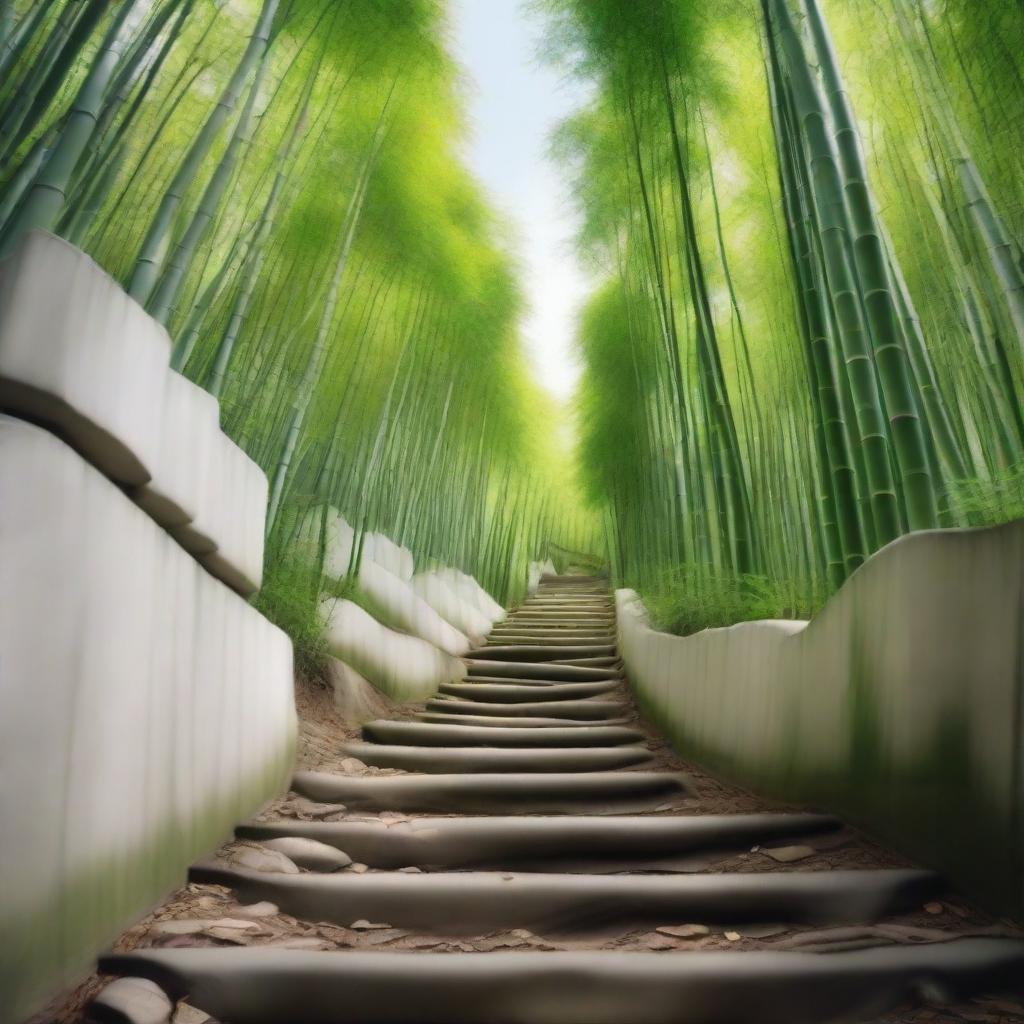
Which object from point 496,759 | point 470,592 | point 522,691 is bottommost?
point 496,759

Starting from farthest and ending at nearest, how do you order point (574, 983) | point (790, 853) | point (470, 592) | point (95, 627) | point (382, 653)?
point (470, 592) → point (382, 653) → point (790, 853) → point (95, 627) → point (574, 983)

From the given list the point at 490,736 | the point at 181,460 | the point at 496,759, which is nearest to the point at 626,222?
the point at 490,736

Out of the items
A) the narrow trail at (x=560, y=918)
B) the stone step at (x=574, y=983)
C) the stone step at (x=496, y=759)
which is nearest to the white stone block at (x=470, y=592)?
the stone step at (x=496, y=759)

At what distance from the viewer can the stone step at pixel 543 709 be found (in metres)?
3.11

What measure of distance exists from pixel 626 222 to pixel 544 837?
12.6 ft

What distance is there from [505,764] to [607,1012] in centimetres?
127

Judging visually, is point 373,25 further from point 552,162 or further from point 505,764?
point 505,764

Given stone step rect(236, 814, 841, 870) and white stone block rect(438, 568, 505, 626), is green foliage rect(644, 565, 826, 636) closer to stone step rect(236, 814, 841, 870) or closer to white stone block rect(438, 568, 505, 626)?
stone step rect(236, 814, 841, 870)

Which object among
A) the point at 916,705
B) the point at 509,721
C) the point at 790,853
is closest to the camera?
the point at 916,705

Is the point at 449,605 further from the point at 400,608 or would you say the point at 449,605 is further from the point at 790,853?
the point at 790,853

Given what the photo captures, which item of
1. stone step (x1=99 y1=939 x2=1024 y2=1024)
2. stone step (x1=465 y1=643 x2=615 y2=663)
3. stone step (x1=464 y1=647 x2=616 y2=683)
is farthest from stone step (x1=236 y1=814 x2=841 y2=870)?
stone step (x1=465 y1=643 x2=615 y2=663)

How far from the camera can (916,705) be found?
1149 mm

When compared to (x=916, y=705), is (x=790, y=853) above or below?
below

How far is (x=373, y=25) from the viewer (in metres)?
2.53
